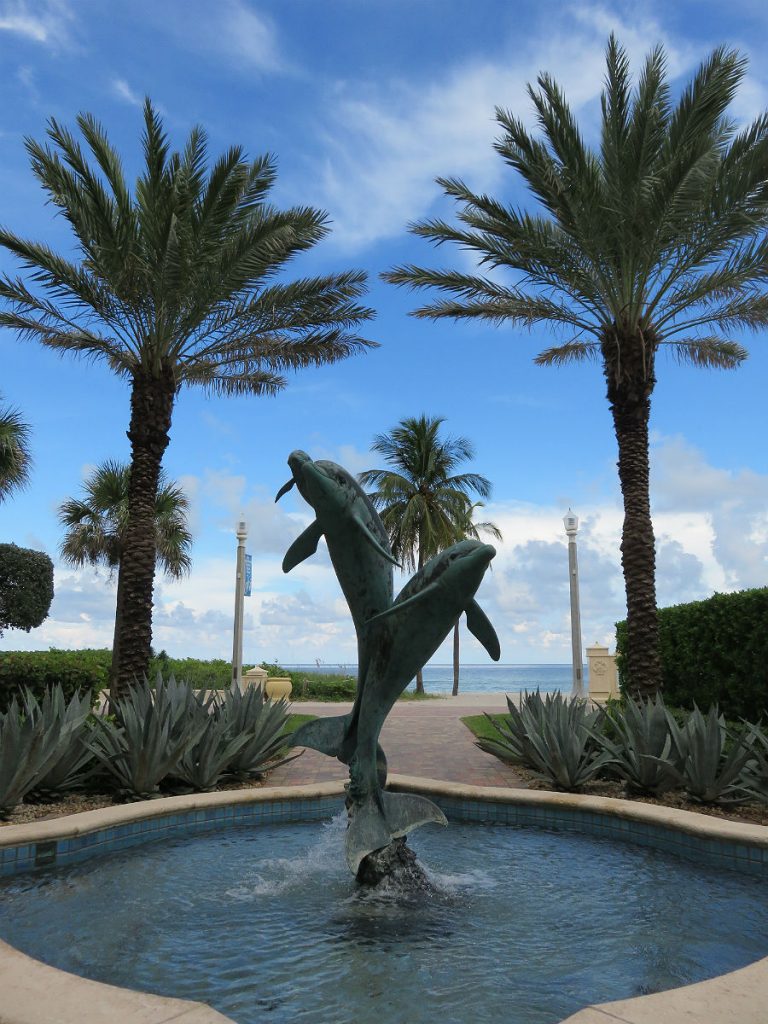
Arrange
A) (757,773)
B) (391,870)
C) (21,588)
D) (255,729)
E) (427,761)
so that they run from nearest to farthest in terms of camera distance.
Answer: (391,870) < (757,773) < (255,729) < (427,761) < (21,588)

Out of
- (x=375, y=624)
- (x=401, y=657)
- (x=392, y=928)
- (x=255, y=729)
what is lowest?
(x=392, y=928)

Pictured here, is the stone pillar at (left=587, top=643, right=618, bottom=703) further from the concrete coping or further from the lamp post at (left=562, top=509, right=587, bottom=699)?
the concrete coping

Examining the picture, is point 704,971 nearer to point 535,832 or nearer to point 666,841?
point 666,841

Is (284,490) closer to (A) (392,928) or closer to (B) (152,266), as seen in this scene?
(A) (392,928)

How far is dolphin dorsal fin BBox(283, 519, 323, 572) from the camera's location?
15.9 ft

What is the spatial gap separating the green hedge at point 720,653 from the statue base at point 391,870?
7844 millimetres

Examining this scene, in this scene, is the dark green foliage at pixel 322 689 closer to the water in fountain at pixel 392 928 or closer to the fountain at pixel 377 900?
the fountain at pixel 377 900

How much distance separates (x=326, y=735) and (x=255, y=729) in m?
3.86

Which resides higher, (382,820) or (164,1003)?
(382,820)

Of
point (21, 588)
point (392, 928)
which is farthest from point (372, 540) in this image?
point (21, 588)

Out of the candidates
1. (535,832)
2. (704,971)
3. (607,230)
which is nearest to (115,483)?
(607,230)

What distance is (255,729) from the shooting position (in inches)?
341

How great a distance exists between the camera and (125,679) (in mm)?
11523

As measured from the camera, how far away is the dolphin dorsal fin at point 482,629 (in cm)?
458
